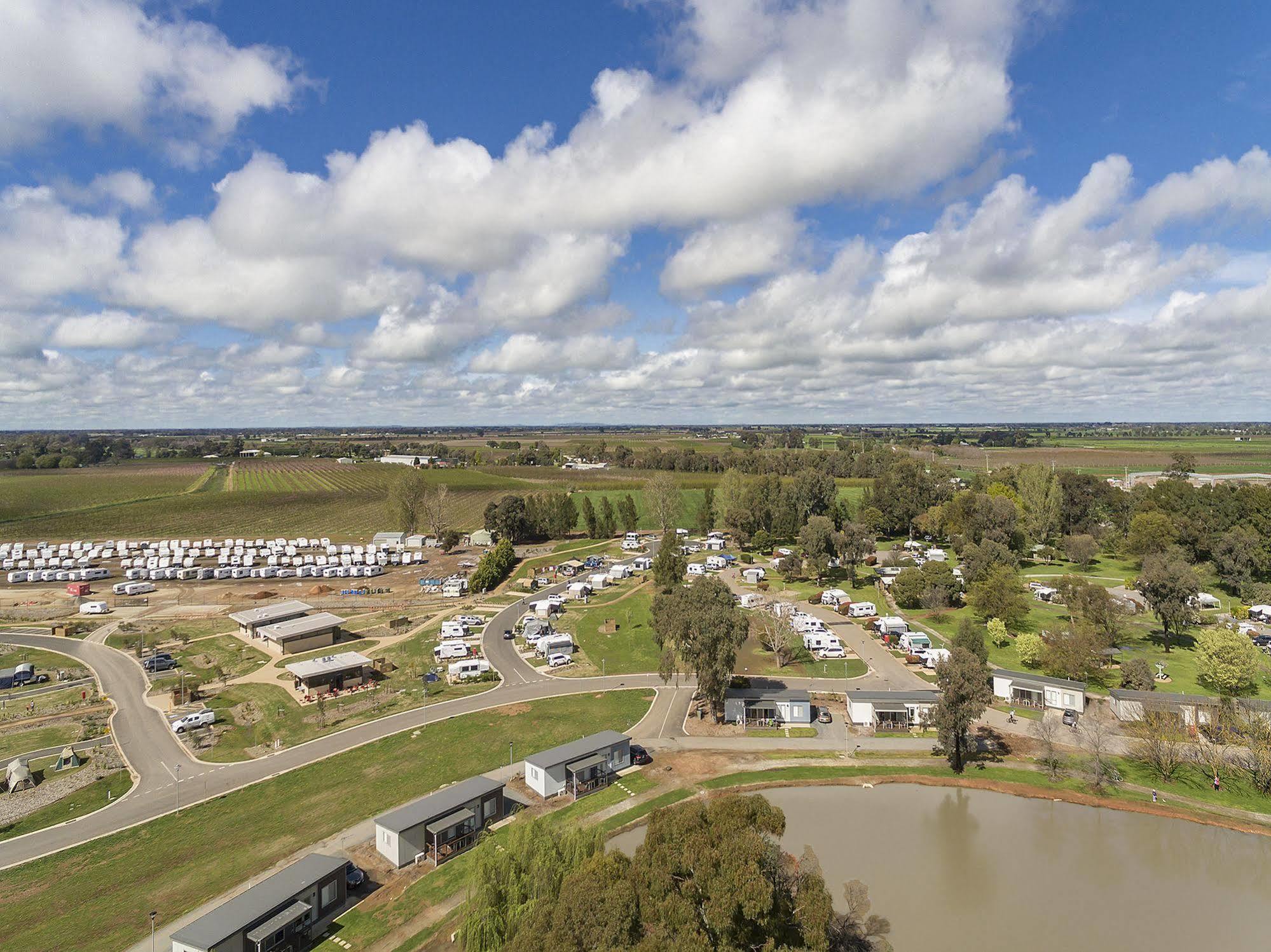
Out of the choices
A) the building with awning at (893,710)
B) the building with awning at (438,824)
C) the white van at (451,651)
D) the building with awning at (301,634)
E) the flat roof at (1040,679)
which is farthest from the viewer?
the building with awning at (301,634)

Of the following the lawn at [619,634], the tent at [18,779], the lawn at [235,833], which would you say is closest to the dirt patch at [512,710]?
the lawn at [235,833]

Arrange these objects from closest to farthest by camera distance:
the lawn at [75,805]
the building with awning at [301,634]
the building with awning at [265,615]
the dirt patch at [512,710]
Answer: the lawn at [75,805] → the dirt patch at [512,710] → the building with awning at [301,634] → the building with awning at [265,615]

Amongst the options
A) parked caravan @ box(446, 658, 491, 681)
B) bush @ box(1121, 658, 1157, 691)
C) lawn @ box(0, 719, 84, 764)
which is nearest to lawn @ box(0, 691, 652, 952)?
parked caravan @ box(446, 658, 491, 681)

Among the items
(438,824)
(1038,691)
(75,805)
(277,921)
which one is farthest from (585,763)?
(1038,691)

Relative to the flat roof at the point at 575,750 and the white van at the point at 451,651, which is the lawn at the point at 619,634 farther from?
the flat roof at the point at 575,750

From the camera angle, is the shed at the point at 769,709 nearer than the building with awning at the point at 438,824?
No

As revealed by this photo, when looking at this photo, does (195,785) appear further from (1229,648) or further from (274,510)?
(274,510)

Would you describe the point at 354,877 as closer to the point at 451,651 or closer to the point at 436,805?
the point at 436,805

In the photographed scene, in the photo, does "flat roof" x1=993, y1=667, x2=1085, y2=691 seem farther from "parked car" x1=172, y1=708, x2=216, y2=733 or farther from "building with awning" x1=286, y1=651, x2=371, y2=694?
"parked car" x1=172, y1=708, x2=216, y2=733
